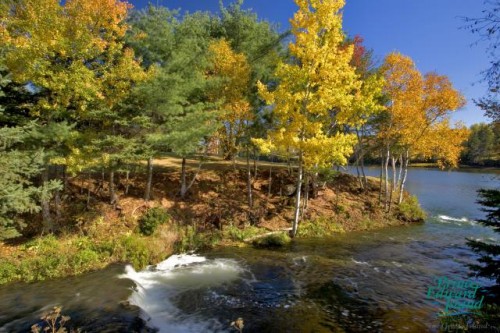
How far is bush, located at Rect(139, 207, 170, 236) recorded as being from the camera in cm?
1688

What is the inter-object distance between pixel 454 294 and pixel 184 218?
12780 millimetres

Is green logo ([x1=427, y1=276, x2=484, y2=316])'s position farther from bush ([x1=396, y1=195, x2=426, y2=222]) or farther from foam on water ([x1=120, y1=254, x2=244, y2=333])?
bush ([x1=396, y1=195, x2=426, y2=222])

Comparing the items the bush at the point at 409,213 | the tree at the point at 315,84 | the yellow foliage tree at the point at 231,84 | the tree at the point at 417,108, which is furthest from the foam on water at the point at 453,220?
the yellow foliage tree at the point at 231,84

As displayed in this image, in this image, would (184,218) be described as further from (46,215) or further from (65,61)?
(65,61)

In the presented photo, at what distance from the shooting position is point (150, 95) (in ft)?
54.6

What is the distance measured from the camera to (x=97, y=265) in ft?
45.7

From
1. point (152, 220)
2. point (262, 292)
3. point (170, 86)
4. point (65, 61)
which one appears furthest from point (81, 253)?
point (170, 86)

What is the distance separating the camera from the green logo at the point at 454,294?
988cm

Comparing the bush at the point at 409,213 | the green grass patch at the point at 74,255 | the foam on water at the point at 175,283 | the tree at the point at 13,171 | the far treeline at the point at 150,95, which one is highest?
the far treeline at the point at 150,95

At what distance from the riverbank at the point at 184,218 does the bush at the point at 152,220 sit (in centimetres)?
5

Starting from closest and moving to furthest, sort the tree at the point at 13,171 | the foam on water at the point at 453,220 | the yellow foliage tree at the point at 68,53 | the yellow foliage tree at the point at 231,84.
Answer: the tree at the point at 13,171 < the yellow foliage tree at the point at 68,53 < the yellow foliage tree at the point at 231,84 < the foam on water at the point at 453,220

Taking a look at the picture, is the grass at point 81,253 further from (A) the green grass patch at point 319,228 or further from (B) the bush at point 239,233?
(A) the green grass patch at point 319,228


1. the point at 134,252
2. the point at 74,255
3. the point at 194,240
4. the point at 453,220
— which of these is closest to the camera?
the point at 74,255

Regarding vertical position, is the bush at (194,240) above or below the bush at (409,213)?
below
